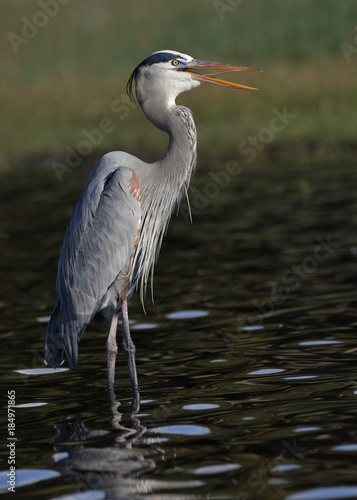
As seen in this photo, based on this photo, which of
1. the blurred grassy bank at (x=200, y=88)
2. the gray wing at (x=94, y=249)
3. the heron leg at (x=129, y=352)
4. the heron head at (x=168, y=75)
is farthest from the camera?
the blurred grassy bank at (x=200, y=88)

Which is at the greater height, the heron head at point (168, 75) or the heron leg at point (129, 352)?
the heron head at point (168, 75)

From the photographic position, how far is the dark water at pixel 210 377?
484cm

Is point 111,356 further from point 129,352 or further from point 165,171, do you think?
point 165,171

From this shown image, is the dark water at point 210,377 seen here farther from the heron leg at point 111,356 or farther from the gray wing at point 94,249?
the gray wing at point 94,249

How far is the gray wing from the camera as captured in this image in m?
6.90

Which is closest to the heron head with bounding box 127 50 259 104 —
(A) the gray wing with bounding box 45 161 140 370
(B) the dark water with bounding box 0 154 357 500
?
(A) the gray wing with bounding box 45 161 140 370

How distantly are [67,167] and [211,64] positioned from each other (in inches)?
548

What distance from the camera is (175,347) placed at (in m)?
7.59

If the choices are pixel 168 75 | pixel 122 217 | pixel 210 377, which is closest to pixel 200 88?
pixel 168 75

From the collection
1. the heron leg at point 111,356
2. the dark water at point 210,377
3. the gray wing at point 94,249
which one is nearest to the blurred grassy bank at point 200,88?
the dark water at point 210,377

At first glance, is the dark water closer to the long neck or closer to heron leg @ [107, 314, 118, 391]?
heron leg @ [107, 314, 118, 391]

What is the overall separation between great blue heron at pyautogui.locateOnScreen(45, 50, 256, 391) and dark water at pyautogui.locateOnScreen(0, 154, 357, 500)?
0.42 metres

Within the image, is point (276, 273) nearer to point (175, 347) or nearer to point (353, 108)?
point (175, 347)

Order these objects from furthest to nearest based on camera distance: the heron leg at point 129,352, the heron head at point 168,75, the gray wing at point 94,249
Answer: the heron head at point 168,75, the gray wing at point 94,249, the heron leg at point 129,352
